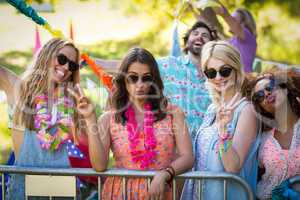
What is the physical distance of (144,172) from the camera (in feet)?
8.68

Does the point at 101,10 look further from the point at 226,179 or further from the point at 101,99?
the point at 226,179

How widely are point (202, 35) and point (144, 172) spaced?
59.8 inches

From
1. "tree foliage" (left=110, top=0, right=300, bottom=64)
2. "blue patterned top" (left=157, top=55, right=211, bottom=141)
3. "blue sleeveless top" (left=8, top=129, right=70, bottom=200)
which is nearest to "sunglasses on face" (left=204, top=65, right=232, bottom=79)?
"blue patterned top" (left=157, top=55, right=211, bottom=141)

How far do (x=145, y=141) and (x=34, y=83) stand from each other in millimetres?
842

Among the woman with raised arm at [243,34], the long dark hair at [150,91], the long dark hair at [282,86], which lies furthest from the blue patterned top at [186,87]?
the woman with raised arm at [243,34]

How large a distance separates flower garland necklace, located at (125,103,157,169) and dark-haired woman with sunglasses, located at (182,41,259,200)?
283mm

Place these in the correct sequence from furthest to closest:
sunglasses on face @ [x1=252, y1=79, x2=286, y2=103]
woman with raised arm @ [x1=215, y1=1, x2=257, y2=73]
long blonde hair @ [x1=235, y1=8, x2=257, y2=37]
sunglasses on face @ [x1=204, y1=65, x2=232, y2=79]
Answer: long blonde hair @ [x1=235, y1=8, x2=257, y2=37] < woman with raised arm @ [x1=215, y1=1, x2=257, y2=73] < sunglasses on face @ [x1=252, y1=79, x2=286, y2=103] < sunglasses on face @ [x1=204, y1=65, x2=232, y2=79]

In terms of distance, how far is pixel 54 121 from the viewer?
3131 mm

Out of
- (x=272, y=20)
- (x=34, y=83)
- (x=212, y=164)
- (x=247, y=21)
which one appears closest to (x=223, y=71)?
(x=212, y=164)

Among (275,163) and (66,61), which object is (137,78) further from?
(275,163)

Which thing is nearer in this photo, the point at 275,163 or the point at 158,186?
the point at 158,186

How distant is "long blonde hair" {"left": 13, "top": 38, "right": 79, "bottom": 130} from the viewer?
315 centimetres

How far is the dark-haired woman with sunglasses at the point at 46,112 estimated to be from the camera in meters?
3.07

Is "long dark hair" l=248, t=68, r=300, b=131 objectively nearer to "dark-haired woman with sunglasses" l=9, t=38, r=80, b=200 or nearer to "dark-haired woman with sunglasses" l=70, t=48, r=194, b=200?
"dark-haired woman with sunglasses" l=70, t=48, r=194, b=200
